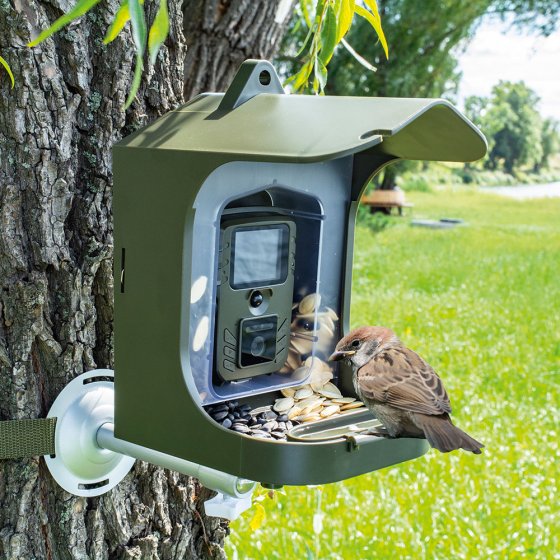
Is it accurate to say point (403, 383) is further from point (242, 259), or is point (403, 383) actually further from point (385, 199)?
point (385, 199)

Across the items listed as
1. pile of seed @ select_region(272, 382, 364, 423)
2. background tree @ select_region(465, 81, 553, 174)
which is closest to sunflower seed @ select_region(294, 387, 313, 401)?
pile of seed @ select_region(272, 382, 364, 423)

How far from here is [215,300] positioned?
1823 millimetres

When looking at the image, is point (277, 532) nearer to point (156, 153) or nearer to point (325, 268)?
point (325, 268)

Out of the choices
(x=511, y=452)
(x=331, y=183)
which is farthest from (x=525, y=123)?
(x=331, y=183)

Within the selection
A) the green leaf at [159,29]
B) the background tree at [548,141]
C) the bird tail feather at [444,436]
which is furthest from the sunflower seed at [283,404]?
the background tree at [548,141]

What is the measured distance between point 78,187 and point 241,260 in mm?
384

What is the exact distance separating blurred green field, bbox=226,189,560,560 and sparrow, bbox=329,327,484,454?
0.76m

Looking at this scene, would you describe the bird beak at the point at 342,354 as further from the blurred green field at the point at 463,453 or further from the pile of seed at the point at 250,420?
the blurred green field at the point at 463,453

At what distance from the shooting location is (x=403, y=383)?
172 cm

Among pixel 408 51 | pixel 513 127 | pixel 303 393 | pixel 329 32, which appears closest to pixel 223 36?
pixel 329 32

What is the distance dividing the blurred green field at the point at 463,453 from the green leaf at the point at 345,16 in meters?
1.26

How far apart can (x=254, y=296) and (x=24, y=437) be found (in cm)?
55

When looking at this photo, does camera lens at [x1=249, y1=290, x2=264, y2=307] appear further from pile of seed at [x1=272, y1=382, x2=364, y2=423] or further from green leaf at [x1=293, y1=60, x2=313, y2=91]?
green leaf at [x1=293, y1=60, x2=313, y2=91]

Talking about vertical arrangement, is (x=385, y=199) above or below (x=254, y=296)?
below
